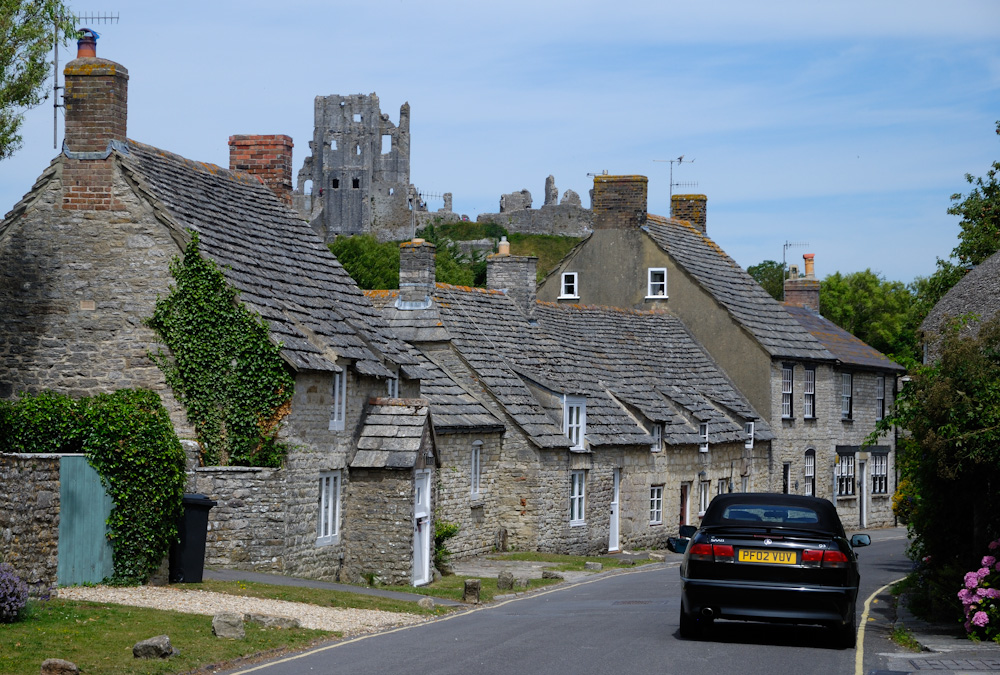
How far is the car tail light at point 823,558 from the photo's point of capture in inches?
557

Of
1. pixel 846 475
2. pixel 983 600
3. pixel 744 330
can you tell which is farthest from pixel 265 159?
pixel 846 475

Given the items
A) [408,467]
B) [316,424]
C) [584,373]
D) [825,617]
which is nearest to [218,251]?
[316,424]

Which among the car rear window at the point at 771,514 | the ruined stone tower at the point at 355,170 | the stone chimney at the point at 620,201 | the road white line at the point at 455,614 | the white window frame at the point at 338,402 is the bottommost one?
the road white line at the point at 455,614

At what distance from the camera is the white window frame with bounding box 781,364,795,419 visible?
45.2 metres

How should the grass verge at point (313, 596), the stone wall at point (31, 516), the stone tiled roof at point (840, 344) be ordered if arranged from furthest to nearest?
the stone tiled roof at point (840, 344)
the grass verge at point (313, 596)
the stone wall at point (31, 516)

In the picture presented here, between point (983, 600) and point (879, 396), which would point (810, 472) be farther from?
point (983, 600)

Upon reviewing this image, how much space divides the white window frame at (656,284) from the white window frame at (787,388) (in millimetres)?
5142

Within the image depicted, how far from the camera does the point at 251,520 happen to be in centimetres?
2147

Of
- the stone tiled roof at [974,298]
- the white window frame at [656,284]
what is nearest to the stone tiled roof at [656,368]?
the white window frame at [656,284]

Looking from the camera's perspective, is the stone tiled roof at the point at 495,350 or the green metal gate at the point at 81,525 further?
the stone tiled roof at the point at 495,350

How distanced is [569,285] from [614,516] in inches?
553

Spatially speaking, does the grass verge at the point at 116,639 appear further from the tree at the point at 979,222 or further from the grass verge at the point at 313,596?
the tree at the point at 979,222

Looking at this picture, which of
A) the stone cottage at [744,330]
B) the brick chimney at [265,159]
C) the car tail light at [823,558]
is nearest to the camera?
the car tail light at [823,558]

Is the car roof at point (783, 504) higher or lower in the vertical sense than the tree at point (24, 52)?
lower
